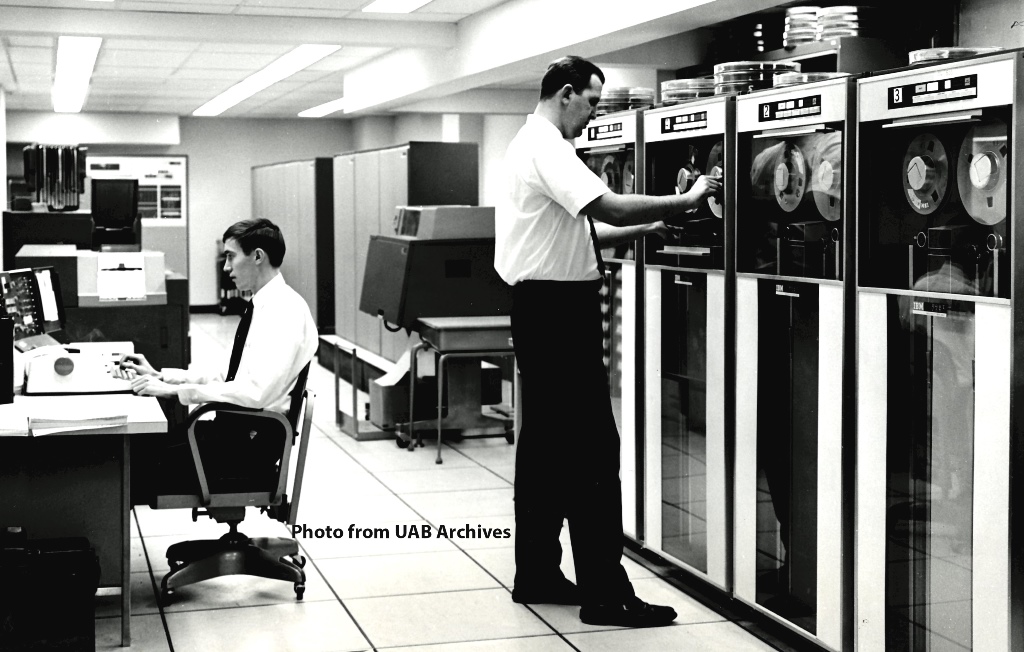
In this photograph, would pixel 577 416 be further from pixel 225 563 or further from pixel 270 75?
pixel 270 75

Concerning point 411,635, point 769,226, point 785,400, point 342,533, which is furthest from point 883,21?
point 342,533

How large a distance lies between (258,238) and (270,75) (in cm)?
802

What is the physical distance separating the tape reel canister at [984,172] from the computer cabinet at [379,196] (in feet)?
17.3

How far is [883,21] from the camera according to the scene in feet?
14.0

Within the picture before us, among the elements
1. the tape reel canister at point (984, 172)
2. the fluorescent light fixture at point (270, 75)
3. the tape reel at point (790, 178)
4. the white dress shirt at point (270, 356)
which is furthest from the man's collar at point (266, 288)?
the fluorescent light fixture at point (270, 75)

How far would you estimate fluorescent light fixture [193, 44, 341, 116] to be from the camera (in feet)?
32.5

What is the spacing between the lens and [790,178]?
3.63 m

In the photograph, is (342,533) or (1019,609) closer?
(1019,609)

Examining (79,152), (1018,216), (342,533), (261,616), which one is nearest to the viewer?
(1018,216)

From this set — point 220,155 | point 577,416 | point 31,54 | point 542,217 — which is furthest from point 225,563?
point 220,155

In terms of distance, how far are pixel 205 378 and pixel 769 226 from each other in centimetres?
208

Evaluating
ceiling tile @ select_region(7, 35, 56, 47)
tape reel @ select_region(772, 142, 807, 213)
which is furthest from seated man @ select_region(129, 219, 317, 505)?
ceiling tile @ select_region(7, 35, 56, 47)

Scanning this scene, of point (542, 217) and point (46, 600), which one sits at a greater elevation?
point (542, 217)

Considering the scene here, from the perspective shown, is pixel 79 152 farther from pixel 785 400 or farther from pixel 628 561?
pixel 785 400
